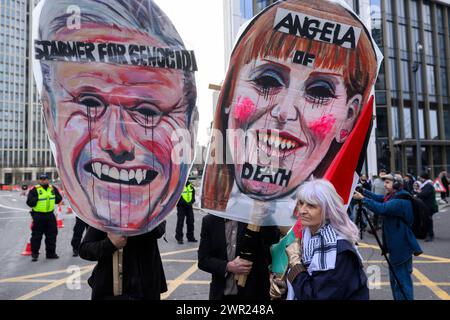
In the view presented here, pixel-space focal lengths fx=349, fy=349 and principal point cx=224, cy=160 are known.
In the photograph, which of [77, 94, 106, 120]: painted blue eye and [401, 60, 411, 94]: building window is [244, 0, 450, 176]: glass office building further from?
[77, 94, 106, 120]: painted blue eye

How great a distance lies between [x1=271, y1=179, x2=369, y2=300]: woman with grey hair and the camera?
5.47 ft

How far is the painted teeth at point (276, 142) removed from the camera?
2104 millimetres

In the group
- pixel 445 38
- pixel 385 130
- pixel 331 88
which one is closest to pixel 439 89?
pixel 445 38

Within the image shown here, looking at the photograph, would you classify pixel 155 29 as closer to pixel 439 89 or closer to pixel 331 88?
pixel 331 88

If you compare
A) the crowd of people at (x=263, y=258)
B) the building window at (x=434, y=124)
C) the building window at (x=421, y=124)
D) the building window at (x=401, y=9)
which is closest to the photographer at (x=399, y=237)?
the crowd of people at (x=263, y=258)

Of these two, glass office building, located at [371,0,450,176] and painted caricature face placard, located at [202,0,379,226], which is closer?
painted caricature face placard, located at [202,0,379,226]

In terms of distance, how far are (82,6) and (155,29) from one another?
A: 405 millimetres

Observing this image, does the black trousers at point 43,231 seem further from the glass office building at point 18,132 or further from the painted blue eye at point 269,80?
the glass office building at point 18,132

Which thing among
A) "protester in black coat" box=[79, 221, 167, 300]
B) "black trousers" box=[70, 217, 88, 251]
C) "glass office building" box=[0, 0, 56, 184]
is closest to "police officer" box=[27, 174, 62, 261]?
"black trousers" box=[70, 217, 88, 251]

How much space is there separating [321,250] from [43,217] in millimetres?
7524

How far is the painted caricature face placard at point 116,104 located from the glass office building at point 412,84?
32019 millimetres

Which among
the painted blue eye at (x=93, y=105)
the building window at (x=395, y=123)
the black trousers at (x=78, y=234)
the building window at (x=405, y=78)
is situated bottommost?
the black trousers at (x=78, y=234)

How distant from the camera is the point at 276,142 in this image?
2117mm

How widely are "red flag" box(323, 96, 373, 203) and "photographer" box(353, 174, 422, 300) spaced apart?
6.14 ft
